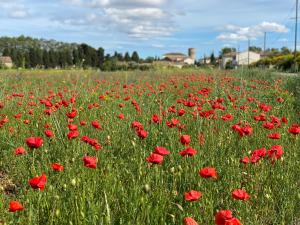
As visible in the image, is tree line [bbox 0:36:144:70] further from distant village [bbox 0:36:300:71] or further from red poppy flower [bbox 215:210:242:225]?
red poppy flower [bbox 215:210:242:225]

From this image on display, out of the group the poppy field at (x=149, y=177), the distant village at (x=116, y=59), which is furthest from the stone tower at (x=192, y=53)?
the poppy field at (x=149, y=177)

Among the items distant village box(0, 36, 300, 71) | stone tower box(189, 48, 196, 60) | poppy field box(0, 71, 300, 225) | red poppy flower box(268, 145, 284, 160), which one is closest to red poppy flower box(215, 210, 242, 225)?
poppy field box(0, 71, 300, 225)

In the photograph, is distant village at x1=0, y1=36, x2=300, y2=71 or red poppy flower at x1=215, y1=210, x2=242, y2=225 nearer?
red poppy flower at x1=215, y1=210, x2=242, y2=225

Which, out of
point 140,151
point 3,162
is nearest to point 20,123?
point 3,162

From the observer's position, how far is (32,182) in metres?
2.08

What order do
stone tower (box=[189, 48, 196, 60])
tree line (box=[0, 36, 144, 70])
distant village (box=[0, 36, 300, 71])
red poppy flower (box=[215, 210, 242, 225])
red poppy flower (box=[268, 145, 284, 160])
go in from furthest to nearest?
stone tower (box=[189, 48, 196, 60]), tree line (box=[0, 36, 144, 70]), distant village (box=[0, 36, 300, 71]), red poppy flower (box=[268, 145, 284, 160]), red poppy flower (box=[215, 210, 242, 225])

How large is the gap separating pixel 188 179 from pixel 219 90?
4.75m

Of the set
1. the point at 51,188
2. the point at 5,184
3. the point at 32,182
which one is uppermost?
the point at 32,182

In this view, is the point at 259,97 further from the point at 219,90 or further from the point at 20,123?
the point at 20,123

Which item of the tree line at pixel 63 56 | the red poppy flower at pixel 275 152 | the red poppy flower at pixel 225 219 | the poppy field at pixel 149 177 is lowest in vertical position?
the poppy field at pixel 149 177

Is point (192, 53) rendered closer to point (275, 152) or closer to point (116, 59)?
point (116, 59)

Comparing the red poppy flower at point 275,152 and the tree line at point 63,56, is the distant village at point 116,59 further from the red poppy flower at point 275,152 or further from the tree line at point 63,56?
the red poppy flower at point 275,152

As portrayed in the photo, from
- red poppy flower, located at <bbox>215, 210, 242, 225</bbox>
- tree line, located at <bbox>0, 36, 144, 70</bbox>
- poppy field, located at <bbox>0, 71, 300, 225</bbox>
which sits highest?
tree line, located at <bbox>0, 36, 144, 70</bbox>

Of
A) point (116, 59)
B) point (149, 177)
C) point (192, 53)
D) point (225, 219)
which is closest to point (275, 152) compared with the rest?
point (149, 177)
